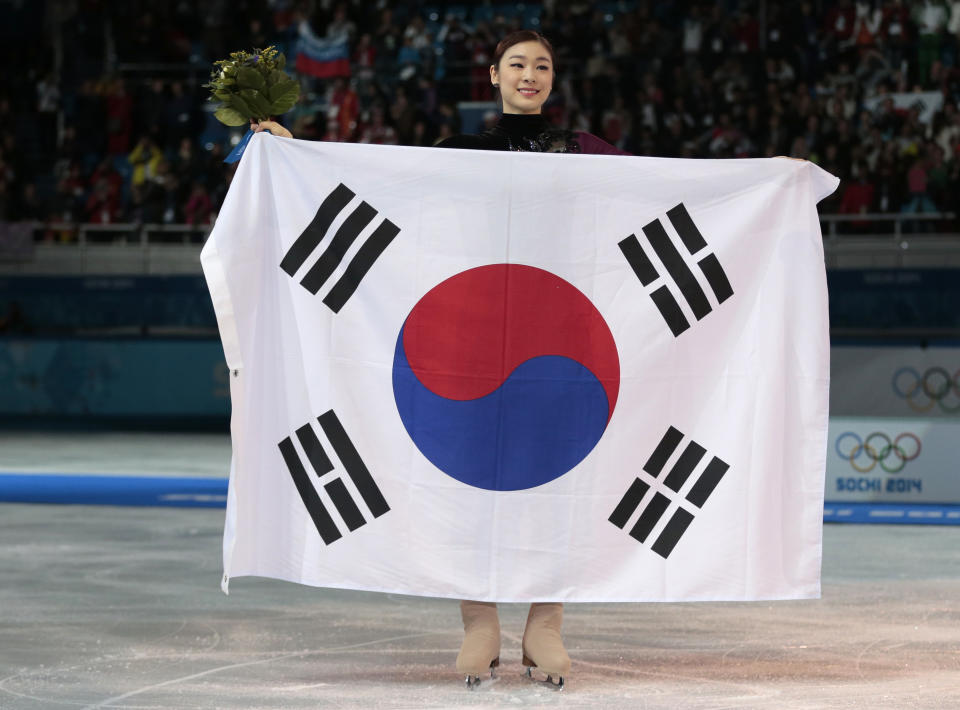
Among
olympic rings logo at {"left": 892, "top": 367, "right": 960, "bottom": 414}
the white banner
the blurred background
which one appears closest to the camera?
the white banner

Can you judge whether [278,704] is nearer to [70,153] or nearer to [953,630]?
[953,630]

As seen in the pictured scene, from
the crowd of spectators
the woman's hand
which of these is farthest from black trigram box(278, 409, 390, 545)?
the crowd of spectators

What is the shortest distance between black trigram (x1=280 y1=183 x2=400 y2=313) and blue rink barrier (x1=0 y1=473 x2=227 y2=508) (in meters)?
5.62

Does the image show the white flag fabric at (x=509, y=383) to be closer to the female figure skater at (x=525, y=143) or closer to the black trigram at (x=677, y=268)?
the black trigram at (x=677, y=268)

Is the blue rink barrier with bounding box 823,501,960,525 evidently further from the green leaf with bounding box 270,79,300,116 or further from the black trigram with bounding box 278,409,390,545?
the green leaf with bounding box 270,79,300,116

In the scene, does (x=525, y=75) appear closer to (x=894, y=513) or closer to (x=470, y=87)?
(x=894, y=513)

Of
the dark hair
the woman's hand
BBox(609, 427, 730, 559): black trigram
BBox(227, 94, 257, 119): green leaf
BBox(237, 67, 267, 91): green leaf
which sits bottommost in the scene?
BBox(609, 427, 730, 559): black trigram

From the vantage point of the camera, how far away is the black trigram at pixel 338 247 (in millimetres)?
4590

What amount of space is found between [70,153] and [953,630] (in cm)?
1685

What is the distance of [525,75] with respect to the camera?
4711 mm

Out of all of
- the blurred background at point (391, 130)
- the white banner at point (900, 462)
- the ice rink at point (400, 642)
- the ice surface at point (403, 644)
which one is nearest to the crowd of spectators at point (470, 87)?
the blurred background at point (391, 130)

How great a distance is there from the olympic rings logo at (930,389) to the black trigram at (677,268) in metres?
9.49

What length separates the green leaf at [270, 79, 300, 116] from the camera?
4.59m

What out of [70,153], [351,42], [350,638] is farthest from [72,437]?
[350,638]
